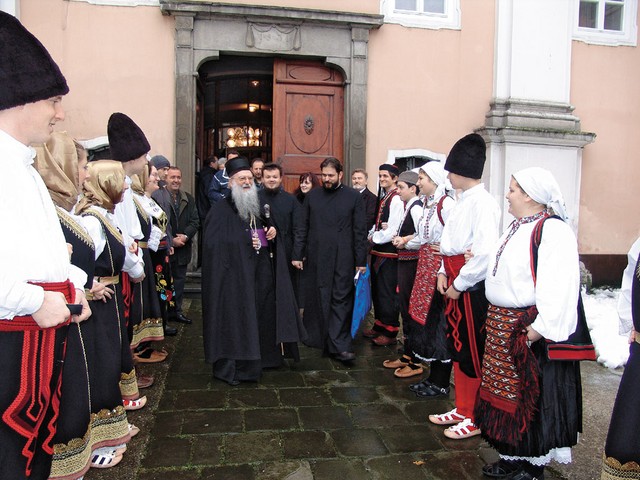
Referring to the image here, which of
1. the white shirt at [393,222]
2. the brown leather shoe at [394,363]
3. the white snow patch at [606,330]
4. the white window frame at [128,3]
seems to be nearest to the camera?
the brown leather shoe at [394,363]

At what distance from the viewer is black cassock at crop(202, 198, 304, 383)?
5023 millimetres

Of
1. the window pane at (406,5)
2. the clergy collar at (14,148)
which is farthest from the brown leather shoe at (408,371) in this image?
the window pane at (406,5)

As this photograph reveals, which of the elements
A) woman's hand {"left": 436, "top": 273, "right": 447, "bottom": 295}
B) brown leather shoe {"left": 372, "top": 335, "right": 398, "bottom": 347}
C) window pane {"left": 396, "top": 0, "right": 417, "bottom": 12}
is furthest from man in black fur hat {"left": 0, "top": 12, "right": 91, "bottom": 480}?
window pane {"left": 396, "top": 0, "right": 417, "bottom": 12}

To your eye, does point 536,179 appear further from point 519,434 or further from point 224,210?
point 224,210

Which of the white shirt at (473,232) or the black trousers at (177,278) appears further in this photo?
the black trousers at (177,278)

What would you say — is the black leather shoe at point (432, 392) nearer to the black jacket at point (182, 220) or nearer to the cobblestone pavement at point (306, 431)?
the cobblestone pavement at point (306, 431)

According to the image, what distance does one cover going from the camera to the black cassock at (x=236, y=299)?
5.02 metres

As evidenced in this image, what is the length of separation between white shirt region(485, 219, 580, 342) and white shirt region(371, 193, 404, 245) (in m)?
2.73

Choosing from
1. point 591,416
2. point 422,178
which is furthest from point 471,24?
point 591,416

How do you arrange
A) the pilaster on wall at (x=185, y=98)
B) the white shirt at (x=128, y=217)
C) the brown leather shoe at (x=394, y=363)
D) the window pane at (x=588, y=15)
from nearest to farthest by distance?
the white shirt at (x=128, y=217)
the brown leather shoe at (x=394, y=363)
the pilaster on wall at (x=185, y=98)
the window pane at (x=588, y=15)

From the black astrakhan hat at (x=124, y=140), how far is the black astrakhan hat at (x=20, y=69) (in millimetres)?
2134

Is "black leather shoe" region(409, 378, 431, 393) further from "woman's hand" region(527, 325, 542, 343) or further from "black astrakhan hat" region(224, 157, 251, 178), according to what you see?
"black astrakhan hat" region(224, 157, 251, 178)

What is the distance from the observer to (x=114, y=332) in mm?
3498

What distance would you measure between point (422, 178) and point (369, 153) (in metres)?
4.04
